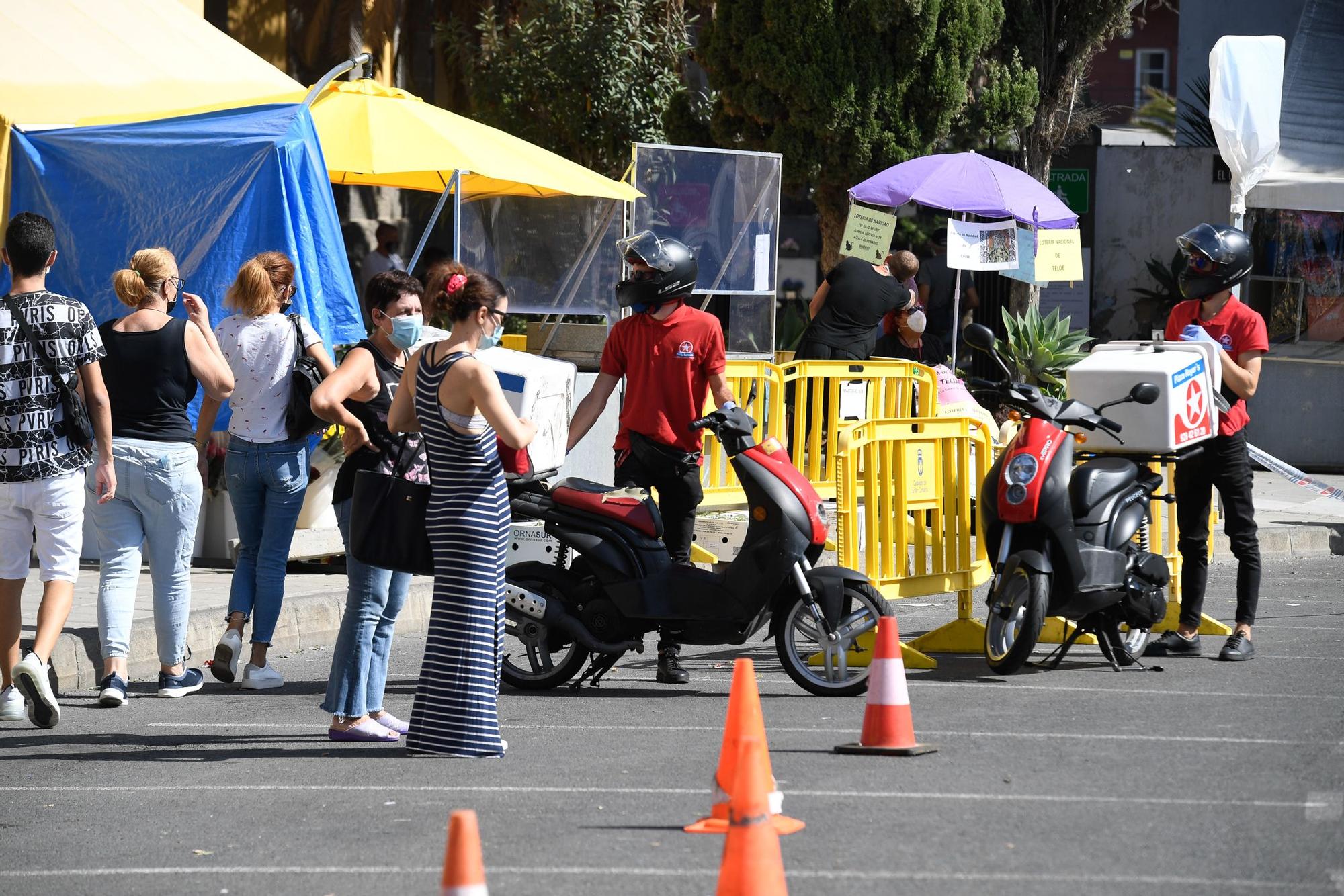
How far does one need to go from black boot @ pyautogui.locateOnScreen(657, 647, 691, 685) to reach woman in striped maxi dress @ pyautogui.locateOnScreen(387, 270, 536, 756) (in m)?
1.57

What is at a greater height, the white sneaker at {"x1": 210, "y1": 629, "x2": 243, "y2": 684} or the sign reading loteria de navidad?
the sign reading loteria de navidad

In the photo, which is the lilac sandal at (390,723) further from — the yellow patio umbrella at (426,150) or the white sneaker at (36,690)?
the yellow patio umbrella at (426,150)

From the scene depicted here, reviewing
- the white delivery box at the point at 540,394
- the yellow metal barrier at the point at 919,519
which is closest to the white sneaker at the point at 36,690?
the white delivery box at the point at 540,394

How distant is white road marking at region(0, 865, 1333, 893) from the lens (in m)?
4.68

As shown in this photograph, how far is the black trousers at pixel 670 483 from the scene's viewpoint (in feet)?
25.7

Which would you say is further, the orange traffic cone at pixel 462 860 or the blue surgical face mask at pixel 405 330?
the blue surgical face mask at pixel 405 330

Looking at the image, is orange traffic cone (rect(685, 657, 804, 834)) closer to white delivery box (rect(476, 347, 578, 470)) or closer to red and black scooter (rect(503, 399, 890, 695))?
red and black scooter (rect(503, 399, 890, 695))

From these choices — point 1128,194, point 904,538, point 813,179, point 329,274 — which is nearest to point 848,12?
point 813,179

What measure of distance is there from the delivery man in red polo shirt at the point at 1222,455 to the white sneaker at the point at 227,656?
164 inches

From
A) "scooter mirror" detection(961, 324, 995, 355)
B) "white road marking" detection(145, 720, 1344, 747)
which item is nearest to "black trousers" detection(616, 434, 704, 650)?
"white road marking" detection(145, 720, 1344, 747)

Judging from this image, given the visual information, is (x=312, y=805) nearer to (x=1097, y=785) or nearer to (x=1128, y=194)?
(x=1097, y=785)

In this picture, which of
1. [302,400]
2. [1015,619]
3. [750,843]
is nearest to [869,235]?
[1015,619]

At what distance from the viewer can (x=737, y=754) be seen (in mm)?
5031

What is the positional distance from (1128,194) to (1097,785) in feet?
48.3
